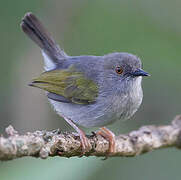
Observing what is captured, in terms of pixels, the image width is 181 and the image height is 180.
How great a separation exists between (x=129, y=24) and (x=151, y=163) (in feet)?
7.13

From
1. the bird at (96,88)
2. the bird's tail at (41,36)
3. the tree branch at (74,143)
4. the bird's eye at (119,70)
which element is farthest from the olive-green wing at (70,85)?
the tree branch at (74,143)

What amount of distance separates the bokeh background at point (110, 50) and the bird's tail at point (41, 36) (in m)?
0.20

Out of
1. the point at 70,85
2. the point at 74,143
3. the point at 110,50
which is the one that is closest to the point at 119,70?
the point at 70,85

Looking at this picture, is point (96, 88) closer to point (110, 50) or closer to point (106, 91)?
point (106, 91)

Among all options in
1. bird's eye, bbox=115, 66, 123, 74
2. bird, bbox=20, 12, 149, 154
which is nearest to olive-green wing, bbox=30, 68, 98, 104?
bird, bbox=20, 12, 149, 154

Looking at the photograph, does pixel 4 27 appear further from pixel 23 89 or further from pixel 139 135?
pixel 139 135

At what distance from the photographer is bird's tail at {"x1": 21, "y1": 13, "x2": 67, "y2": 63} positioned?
5.86 meters

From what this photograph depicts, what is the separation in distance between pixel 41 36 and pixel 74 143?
2691 mm

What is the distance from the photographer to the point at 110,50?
6.01 meters

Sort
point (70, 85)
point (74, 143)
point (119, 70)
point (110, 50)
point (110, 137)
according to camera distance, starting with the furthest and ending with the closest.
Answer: point (110, 50) → point (70, 85) → point (119, 70) → point (110, 137) → point (74, 143)

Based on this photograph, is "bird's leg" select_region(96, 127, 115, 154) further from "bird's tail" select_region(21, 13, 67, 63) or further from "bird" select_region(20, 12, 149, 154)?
"bird's tail" select_region(21, 13, 67, 63)

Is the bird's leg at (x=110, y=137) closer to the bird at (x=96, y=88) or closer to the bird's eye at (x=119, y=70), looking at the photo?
the bird at (x=96, y=88)

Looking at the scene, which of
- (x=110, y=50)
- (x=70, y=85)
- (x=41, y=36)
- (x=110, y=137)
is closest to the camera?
(x=110, y=137)

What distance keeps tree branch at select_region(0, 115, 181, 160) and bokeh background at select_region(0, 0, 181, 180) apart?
603 mm
